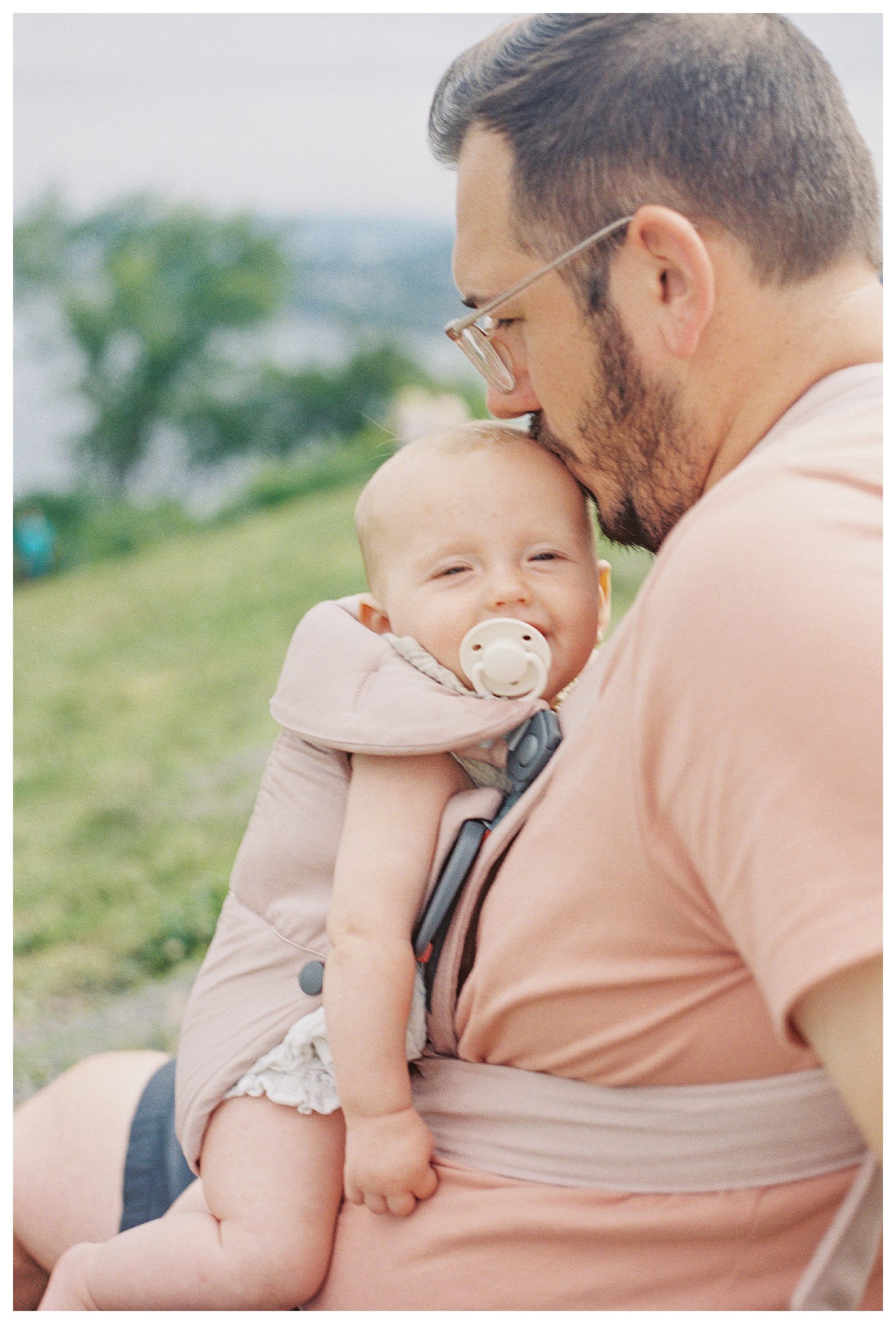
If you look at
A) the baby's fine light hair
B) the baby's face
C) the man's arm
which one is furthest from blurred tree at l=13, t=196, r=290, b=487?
the man's arm

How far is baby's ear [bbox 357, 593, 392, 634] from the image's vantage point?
1.69m

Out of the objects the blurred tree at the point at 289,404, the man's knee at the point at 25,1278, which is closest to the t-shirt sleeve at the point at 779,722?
the man's knee at the point at 25,1278

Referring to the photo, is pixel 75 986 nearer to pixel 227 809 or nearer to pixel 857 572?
pixel 227 809

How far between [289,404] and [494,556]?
9.37 m

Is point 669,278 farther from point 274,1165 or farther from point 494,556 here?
point 274,1165

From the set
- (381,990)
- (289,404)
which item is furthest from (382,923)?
(289,404)

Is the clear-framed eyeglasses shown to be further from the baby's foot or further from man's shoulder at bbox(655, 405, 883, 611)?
the baby's foot

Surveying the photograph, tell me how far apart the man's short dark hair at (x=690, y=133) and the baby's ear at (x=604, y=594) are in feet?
1.55

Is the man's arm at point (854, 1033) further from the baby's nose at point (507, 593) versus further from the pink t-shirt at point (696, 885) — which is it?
the baby's nose at point (507, 593)

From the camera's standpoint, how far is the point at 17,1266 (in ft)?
6.73

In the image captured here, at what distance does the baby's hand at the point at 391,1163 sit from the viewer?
134 cm

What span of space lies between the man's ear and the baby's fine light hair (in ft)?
0.95

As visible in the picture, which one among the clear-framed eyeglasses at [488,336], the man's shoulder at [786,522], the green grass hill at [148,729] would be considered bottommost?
the green grass hill at [148,729]
